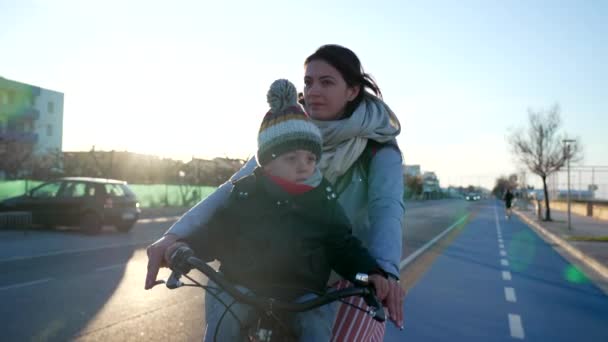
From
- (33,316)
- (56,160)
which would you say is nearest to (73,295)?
(33,316)

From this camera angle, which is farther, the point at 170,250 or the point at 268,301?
the point at 170,250

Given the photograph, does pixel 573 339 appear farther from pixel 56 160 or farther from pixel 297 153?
pixel 56 160

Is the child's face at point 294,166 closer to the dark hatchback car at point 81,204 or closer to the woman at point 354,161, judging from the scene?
the woman at point 354,161

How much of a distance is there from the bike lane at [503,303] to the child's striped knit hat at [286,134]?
14.0 feet

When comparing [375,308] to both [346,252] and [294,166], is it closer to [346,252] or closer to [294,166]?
[346,252]

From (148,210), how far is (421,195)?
88946 millimetres

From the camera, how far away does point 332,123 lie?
2199mm

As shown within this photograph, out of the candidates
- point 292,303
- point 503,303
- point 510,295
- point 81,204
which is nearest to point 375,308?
point 292,303

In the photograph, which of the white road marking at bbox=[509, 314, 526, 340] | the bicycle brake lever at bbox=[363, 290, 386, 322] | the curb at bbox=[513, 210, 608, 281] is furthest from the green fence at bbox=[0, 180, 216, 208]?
the bicycle brake lever at bbox=[363, 290, 386, 322]

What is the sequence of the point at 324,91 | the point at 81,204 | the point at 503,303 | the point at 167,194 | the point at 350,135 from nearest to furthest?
the point at 350,135 < the point at 324,91 < the point at 503,303 < the point at 81,204 < the point at 167,194

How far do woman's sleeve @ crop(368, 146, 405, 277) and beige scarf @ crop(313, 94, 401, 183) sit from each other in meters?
0.08

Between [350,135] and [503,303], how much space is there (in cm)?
631

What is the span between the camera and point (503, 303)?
7.59 metres

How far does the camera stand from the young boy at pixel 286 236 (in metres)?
1.67
